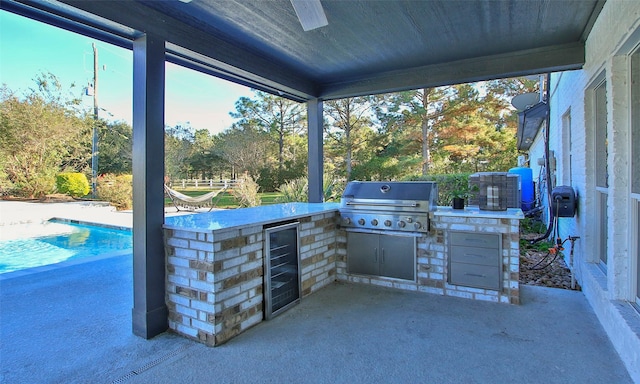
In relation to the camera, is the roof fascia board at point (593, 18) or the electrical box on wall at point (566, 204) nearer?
the roof fascia board at point (593, 18)

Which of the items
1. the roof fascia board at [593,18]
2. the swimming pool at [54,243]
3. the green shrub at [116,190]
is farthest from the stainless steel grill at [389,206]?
the green shrub at [116,190]

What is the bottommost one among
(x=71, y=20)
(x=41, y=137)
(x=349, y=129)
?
(x=71, y=20)

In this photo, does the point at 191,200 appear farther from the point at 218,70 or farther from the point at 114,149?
the point at 218,70

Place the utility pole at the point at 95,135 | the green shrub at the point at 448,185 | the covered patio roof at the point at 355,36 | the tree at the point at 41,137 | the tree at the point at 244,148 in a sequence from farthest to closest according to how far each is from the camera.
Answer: the tree at the point at 244,148
the utility pole at the point at 95,135
the tree at the point at 41,137
the green shrub at the point at 448,185
the covered patio roof at the point at 355,36

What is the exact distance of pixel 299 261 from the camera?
3414 millimetres

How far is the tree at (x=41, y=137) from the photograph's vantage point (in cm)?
1071

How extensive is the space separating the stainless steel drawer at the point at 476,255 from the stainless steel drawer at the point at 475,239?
0.04 meters

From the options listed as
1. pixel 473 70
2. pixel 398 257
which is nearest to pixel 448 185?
pixel 473 70

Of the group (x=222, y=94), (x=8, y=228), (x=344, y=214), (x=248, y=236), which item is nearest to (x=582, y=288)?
(x=344, y=214)

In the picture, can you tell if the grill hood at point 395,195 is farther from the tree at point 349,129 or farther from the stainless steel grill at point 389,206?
the tree at point 349,129

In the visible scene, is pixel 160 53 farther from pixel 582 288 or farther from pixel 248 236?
pixel 582 288

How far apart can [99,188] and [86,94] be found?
3.97 m

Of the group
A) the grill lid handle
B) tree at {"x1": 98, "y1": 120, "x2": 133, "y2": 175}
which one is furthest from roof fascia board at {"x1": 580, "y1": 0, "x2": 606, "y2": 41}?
tree at {"x1": 98, "y1": 120, "x2": 133, "y2": 175}

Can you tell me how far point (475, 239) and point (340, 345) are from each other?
176 centimetres
